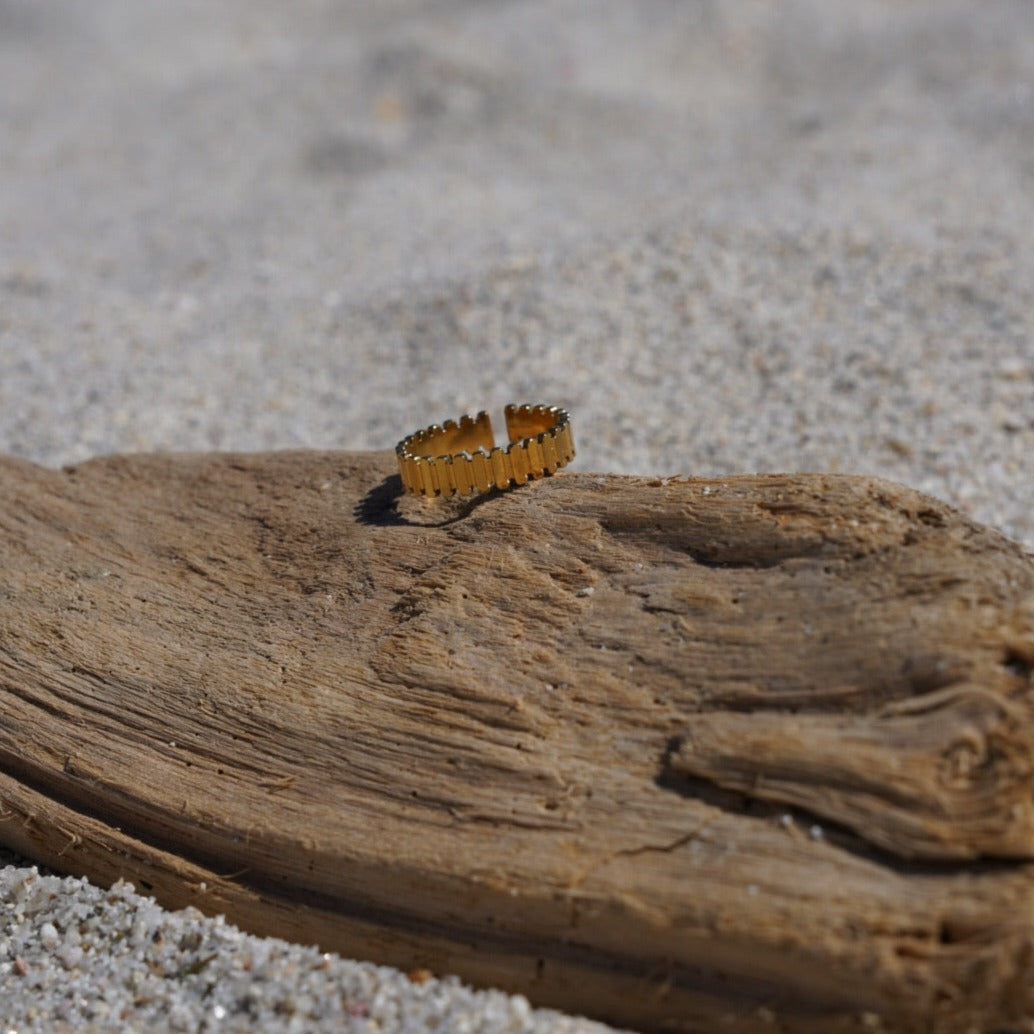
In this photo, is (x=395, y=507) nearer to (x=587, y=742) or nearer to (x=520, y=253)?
(x=587, y=742)

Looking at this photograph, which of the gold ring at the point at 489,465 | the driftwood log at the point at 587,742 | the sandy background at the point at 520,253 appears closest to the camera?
the driftwood log at the point at 587,742

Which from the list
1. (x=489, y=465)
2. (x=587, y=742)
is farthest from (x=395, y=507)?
(x=587, y=742)

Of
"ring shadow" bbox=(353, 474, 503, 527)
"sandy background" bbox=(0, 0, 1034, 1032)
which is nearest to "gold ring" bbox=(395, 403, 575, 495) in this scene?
"ring shadow" bbox=(353, 474, 503, 527)

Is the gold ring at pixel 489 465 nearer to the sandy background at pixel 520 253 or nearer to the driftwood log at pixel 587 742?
the driftwood log at pixel 587 742

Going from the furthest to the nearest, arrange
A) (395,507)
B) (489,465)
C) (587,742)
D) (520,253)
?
(520,253)
(395,507)
(489,465)
(587,742)

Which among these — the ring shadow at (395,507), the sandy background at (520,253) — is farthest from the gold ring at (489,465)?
the sandy background at (520,253)

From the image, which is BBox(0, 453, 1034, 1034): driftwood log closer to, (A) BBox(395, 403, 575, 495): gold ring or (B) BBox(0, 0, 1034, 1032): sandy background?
(A) BBox(395, 403, 575, 495): gold ring
